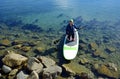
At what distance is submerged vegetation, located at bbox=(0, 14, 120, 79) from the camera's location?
17062mm

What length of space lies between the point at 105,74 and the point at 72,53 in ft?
11.8

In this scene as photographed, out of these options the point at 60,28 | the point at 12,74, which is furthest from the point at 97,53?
the point at 60,28

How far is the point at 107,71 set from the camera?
1716 cm

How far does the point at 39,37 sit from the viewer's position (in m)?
25.8

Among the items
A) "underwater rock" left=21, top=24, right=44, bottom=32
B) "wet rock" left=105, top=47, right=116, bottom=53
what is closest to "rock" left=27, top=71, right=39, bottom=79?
"wet rock" left=105, top=47, right=116, bottom=53

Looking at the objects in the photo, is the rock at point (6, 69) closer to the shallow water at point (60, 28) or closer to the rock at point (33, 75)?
the rock at point (33, 75)

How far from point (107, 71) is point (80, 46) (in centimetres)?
557

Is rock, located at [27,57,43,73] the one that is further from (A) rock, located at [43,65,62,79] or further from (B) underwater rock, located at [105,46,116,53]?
(B) underwater rock, located at [105,46,116,53]

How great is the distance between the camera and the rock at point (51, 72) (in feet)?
49.1

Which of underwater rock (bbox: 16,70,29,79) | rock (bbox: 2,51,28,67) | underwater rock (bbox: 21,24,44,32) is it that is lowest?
underwater rock (bbox: 21,24,44,32)

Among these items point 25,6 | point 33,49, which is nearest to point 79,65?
point 33,49

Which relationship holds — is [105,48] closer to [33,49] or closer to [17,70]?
[33,49]

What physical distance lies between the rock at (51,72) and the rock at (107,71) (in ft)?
11.8

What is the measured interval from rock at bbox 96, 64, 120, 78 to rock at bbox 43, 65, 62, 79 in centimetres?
359
